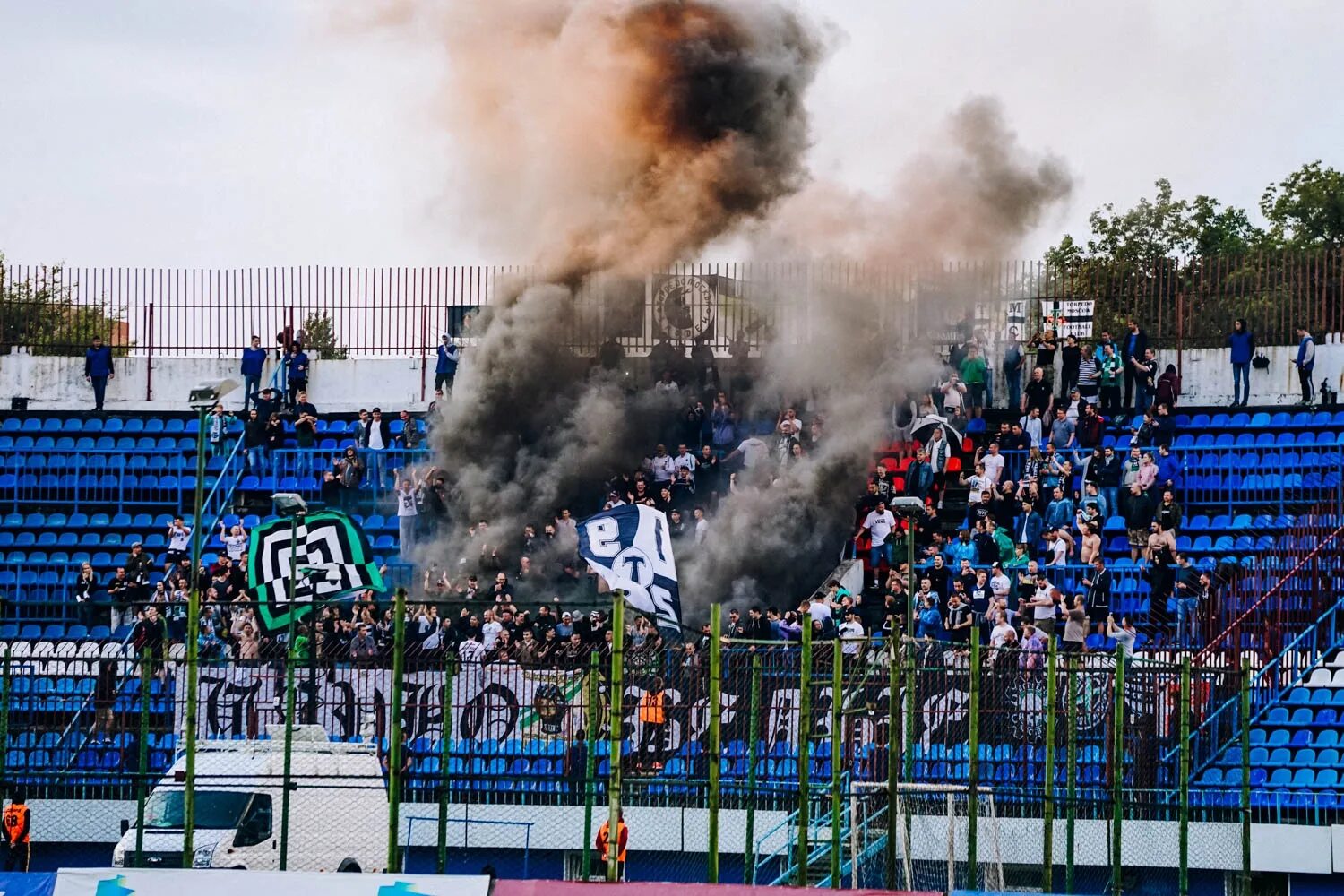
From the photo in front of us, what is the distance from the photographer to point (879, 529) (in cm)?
3428

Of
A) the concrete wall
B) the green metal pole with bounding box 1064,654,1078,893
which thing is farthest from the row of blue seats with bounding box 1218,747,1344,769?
the concrete wall

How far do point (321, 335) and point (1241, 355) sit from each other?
22.9 m

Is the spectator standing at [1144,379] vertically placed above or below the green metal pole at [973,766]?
above

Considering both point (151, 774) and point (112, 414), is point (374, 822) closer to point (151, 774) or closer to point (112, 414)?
point (151, 774)

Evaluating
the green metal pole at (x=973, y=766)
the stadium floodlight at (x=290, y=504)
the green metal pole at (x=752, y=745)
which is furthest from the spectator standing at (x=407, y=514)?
the green metal pole at (x=973, y=766)

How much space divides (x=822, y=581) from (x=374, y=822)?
524 inches

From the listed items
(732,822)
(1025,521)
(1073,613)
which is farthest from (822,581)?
(732,822)

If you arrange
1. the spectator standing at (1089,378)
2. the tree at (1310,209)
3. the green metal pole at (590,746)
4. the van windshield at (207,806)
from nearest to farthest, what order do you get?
the green metal pole at (590,746) < the van windshield at (207,806) < the spectator standing at (1089,378) < the tree at (1310,209)

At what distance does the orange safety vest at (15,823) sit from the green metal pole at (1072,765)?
10.7m

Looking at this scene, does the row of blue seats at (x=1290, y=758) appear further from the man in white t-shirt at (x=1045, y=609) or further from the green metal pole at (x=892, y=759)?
the green metal pole at (x=892, y=759)

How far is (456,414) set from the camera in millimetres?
39000

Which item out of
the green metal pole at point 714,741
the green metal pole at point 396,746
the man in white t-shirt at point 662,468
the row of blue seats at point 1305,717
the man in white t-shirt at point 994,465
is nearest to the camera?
the green metal pole at point 714,741

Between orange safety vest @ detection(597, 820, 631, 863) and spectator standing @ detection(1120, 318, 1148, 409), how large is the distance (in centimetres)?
1601

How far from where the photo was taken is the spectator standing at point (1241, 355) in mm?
36594
